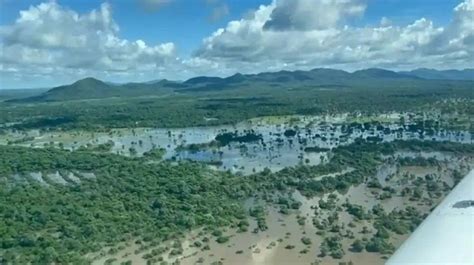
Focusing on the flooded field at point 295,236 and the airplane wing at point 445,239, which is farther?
the flooded field at point 295,236

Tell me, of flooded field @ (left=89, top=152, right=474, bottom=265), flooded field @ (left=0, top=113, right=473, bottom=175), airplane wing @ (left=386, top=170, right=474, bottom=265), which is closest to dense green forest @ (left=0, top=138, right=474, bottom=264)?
flooded field @ (left=89, top=152, right=474, bottom=265)

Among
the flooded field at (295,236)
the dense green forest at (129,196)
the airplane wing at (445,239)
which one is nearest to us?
the airplane wing at (445,239)

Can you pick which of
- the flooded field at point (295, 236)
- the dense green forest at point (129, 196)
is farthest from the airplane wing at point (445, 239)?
the dense green forest at point (129, 196)

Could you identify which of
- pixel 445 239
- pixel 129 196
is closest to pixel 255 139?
pixel 129 196

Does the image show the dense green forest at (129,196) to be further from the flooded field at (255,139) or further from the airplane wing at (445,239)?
the airplane wing at (445,239)

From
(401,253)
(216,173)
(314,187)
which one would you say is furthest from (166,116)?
(401,253)

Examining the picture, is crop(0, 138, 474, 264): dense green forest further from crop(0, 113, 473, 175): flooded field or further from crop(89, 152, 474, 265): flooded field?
crop(0, 113, 473, 175): flooded field

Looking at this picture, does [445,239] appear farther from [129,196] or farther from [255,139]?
[255,139]
